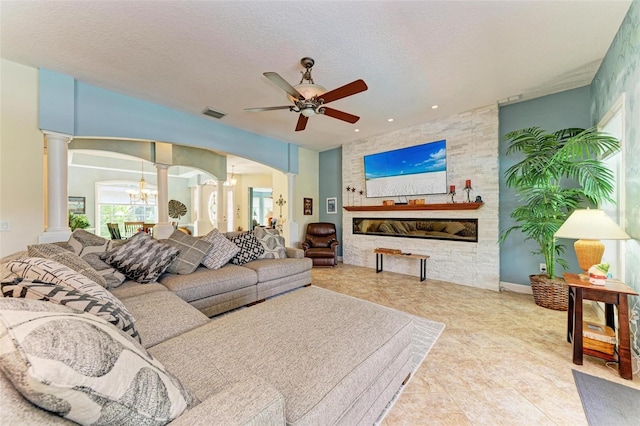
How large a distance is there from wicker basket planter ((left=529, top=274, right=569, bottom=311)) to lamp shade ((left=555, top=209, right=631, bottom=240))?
1293 mm

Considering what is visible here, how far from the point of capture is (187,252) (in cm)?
284

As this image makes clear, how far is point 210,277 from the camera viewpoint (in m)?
2.65

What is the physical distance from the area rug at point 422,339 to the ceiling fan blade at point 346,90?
235cm

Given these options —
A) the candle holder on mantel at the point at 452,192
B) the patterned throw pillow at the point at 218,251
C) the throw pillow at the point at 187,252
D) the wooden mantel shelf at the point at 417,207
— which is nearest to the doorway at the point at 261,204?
the wooden mantel shelf at the point at 417,207

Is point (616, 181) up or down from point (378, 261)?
up

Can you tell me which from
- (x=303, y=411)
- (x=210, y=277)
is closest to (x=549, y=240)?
(x=303, y=411)

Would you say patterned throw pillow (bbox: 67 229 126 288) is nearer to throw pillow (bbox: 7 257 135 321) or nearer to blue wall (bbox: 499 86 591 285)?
throw pillow (bbox: 7 257 135 321)

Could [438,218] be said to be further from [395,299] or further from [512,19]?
[512,19]

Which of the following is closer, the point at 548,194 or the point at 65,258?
the point at 65,258

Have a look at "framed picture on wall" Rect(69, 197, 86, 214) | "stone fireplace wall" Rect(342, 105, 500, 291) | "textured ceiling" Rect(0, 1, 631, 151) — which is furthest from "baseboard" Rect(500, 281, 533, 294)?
"framed picture on wall" Rect(69, 197, 86, 214)

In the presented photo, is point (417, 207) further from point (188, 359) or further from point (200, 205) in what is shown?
point (200, 205)

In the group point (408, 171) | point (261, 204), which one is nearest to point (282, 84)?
point (408, 171)

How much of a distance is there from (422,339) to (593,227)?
1.62 m

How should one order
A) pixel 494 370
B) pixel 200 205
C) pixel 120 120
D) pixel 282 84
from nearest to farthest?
pixel 494 370 → pixel 282 84 → pixel 120 120 → pixel 200 205
